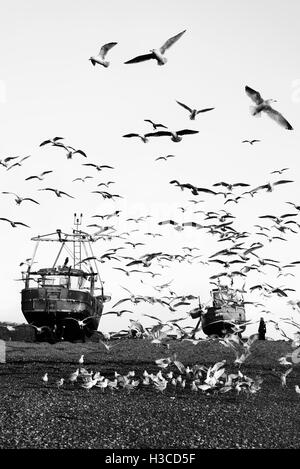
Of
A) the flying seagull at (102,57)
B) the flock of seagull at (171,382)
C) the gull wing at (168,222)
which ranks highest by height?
the flying seagull at (102,57)

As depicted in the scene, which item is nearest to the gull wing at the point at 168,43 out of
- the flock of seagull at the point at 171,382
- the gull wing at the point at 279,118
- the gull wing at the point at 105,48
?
the gull wing at the point at 105,48

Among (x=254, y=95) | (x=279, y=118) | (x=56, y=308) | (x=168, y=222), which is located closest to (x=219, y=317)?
(x=56, y=308)

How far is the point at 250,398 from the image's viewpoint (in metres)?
25.2

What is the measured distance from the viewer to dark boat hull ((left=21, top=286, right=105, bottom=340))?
171 feet

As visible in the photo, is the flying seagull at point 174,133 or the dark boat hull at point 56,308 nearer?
the flying seagull at point 174,133

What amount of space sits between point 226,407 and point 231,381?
4071 mm

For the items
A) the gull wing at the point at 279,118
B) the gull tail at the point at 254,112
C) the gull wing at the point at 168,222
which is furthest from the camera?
the gull wing at the point at 168,222

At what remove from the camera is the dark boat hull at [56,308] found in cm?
5212

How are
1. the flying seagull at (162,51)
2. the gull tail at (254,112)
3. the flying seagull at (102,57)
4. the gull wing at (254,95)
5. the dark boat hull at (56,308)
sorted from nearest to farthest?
the gull wing at (254,95) < the gull tail at (254,112) < the flying seagull at (162,51) < the flying seagull at (102,57) < the dark boat hull at (56,308)

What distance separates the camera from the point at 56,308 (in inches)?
2047

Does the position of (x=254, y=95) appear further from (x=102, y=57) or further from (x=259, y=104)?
(x=102, y=57)

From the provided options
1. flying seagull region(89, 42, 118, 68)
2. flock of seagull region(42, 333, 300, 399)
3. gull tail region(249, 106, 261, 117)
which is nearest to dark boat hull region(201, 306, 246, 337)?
flock of seagull region(42, 333, 300, 399)

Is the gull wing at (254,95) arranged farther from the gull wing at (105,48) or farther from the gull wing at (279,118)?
the gull wing at (105,48)
